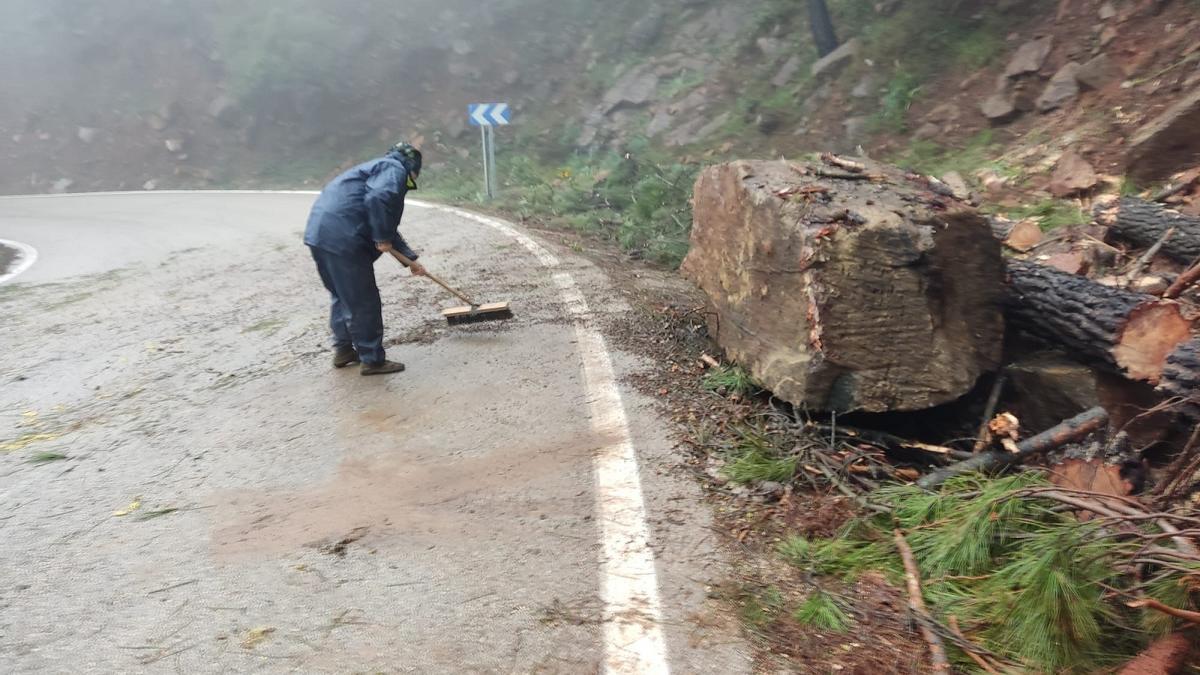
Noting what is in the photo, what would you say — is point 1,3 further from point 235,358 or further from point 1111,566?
point 1111,566

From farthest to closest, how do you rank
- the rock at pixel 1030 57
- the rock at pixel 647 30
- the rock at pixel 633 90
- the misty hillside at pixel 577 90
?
the rock at pixel 647 30, the rock at pixel 633 90, the rock at pixel 1030 57, the misty hillside at pixel 577 90

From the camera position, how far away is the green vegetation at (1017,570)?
2553mm

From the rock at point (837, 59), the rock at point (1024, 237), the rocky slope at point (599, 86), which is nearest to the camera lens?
the rock at point (1024, 237)

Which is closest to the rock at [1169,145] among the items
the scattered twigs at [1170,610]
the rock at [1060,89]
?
the rock at [1060,89]

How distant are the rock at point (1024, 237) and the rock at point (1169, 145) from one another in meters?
1.53

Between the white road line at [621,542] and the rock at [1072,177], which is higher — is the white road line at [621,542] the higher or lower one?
the lower one

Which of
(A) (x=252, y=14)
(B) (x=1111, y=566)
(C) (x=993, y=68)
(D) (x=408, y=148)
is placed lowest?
(B) (x=1111, y=566)

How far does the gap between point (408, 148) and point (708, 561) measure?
4.01m

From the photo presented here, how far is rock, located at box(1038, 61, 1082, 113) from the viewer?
391 inches

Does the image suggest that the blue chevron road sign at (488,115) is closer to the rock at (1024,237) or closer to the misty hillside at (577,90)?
the misty hillside at (577,90)

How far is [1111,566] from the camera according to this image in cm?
270

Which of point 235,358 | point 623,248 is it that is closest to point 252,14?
point 623,248

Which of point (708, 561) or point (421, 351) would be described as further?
point (421, 351)

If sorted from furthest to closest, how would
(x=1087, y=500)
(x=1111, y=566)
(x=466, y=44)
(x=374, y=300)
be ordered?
1. (x=466, y=44)
2. (x=374, y=300)
3. (x=1087, y=500)
4. (x=1111, y=566)
